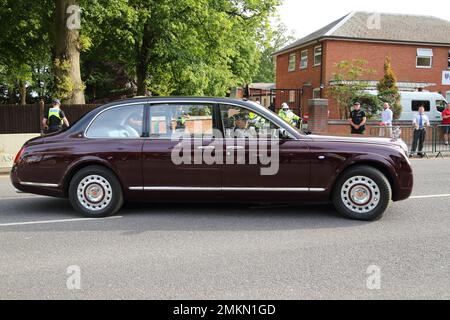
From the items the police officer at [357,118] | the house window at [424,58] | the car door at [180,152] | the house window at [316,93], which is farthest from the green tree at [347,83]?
the car door at [180,152]

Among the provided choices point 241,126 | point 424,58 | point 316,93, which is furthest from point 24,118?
point 424,58

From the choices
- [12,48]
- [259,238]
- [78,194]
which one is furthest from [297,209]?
[12,48]

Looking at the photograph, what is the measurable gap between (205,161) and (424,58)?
3027 cm

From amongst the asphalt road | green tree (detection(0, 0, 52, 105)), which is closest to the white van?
green tree (detection(0, 0, 52, 105))

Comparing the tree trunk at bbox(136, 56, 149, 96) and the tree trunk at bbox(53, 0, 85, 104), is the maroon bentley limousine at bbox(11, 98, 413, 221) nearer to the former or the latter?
the tree trunk at bbox(53, 0, 85, 104)

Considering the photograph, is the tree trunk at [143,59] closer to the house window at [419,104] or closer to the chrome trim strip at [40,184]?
the house window at [419,104]

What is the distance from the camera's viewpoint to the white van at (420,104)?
82.4 ft

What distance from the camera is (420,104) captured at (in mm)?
25422

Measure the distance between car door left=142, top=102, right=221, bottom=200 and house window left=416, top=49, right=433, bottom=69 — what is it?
1161 inches

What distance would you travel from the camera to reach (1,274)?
441 centimetres

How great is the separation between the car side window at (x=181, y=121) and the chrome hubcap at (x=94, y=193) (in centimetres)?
99

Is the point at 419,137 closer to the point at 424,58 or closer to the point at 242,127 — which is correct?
the point at 242,127
